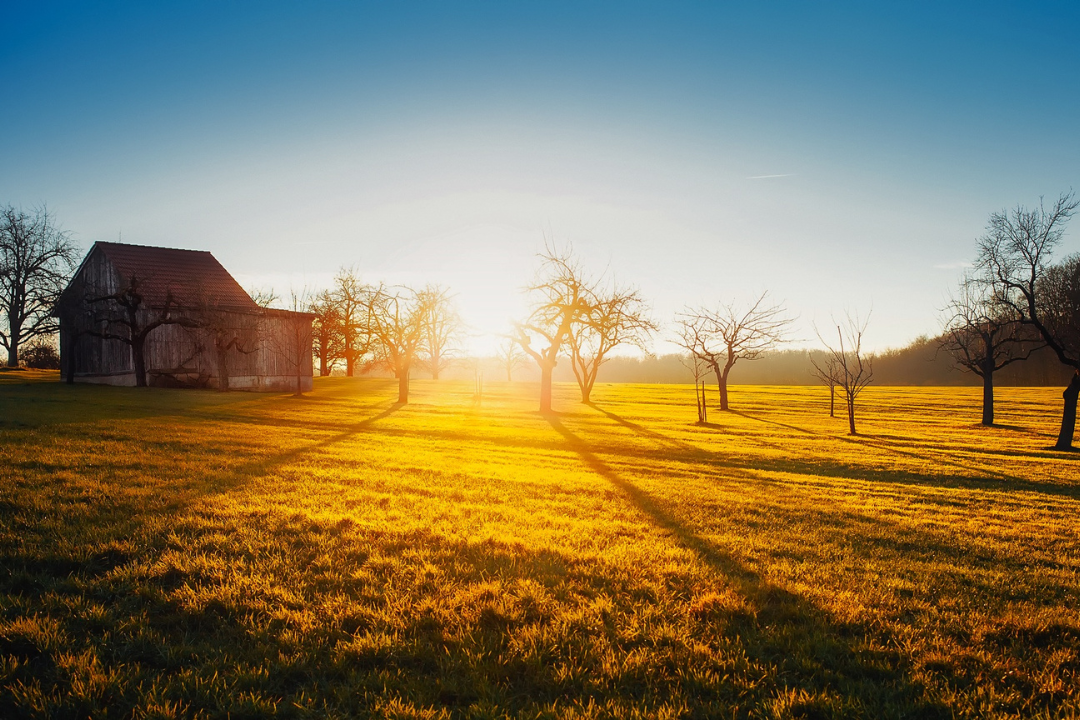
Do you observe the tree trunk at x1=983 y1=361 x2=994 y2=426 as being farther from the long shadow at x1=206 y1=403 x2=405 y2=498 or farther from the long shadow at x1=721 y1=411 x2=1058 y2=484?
the long shadow at x1=206 y1=403 x2=405 y2=498

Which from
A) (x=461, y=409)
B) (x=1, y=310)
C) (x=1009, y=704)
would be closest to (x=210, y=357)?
(x=461, y=409)

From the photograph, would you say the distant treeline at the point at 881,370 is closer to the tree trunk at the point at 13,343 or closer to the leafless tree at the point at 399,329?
the leafless tree at the point at 399,329

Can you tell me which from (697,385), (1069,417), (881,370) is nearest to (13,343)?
(697,385)

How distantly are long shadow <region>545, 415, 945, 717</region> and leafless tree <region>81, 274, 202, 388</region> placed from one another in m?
33.8

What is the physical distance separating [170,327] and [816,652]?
36.6 metres

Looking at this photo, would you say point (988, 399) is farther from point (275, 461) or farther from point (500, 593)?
point (275, 461)

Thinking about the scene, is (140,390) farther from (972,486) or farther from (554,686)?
(972,486)

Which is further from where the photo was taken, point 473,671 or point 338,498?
point 338,498

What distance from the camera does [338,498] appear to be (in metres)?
7.81

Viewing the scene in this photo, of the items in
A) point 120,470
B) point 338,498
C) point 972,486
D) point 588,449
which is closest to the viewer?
point 338,498

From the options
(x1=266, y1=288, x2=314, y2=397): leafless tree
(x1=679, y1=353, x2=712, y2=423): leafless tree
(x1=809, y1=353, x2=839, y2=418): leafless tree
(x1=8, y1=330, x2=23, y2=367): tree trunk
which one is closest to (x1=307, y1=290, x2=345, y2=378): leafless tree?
(x1=266, y1=288, x2=314, y2=397): leafless tree

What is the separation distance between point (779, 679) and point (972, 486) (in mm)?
13082

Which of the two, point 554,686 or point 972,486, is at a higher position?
point 554,686

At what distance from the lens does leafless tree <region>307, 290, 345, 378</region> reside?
4834cm
